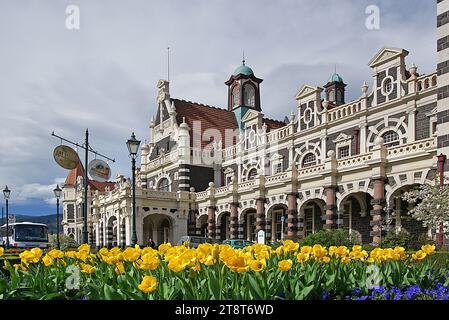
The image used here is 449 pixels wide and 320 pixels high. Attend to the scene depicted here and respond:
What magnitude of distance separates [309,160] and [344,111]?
15.0 ft

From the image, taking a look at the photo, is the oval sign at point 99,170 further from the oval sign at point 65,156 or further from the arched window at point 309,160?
the arched window at point 309,160

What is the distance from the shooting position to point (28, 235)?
1184 inches

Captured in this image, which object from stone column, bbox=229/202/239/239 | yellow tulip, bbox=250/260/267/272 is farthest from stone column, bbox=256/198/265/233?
yellow tulip, bbox=250/260/267/272

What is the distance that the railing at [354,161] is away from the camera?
71.8 feet

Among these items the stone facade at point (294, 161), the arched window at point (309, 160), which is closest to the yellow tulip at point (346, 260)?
the stone facade at point (294, 161)

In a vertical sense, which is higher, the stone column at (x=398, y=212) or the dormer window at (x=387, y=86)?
the dormer window at (x=387, y=86)

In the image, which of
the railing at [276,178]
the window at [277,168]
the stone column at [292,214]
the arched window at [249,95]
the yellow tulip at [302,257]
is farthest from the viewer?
the arched window at [249,95]

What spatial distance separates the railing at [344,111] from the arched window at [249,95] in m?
16.0

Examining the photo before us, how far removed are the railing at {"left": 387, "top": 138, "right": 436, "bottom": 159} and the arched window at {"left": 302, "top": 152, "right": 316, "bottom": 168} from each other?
8456mm

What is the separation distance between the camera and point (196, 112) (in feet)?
133

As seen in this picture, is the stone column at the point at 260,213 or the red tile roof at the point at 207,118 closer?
the stone column at the point at 260,213

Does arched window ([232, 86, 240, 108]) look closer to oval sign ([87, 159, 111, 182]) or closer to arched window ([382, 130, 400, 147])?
arched window ([382, 130, 400, 147])
